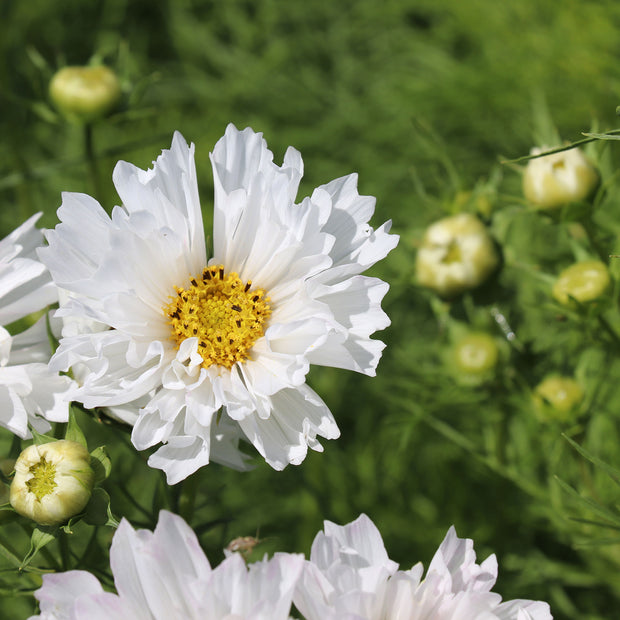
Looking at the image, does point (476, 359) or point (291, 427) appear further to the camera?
point (476, 359)

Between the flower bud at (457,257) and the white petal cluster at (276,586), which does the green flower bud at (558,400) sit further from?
the white petal cluster at (276,586)

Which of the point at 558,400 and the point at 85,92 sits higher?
the point at 85,92

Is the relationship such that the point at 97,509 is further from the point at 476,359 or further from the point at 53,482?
the point at 476,359

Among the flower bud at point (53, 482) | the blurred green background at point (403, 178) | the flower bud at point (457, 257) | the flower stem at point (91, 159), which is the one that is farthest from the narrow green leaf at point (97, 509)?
the flower stem at point (91, 159)

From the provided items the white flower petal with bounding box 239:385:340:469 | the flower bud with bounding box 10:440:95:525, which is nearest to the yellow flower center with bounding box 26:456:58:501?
the flower bud with bounding box 10:440:95:525

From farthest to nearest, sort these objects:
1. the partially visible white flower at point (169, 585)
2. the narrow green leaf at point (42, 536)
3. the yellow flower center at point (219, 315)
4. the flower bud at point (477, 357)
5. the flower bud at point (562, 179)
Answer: the flower bud at point (477, 357) → the flower bud at point (562, 179) → the yellow flower center at point (219, 315) → the narrow green leaf at point (42, 536) → the partially visible white flower at point (169, 585)

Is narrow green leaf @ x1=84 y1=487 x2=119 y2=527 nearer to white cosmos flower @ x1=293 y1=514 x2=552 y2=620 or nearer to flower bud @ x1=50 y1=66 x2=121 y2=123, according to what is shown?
white cosmos flower @ x1=293 y1=514 x2=552 y2=620

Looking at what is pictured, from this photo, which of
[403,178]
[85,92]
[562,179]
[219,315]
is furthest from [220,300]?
[403,178]
